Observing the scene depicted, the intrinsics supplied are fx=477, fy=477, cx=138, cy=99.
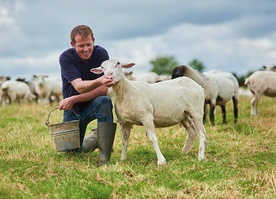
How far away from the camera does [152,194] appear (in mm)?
5234

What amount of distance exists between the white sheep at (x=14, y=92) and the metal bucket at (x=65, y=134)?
55.1 ft

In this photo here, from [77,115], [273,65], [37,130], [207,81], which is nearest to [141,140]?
[77,115]

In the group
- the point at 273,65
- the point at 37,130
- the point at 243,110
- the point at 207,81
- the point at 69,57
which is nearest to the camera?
the point at 69,57

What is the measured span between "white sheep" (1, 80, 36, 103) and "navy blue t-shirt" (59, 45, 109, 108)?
16541mm

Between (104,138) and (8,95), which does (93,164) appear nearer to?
(104,138)

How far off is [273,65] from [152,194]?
19128mm

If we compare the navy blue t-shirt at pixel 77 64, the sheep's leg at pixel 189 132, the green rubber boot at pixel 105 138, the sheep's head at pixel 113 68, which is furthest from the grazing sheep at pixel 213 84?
the sheep's head at pixel 113 68

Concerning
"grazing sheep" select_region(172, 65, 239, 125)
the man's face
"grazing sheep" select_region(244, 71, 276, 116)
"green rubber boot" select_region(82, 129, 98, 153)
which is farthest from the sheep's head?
"grazing sheep" select_region(244, 71, 276, 116)

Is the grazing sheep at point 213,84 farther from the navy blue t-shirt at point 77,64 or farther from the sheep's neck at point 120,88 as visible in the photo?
the sheep's neck at point 120,88

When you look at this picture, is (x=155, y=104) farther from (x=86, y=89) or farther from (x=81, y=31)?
(x=81, y=31)

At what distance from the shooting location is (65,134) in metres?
7.31

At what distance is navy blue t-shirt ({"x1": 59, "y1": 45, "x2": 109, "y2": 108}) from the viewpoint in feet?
24.2

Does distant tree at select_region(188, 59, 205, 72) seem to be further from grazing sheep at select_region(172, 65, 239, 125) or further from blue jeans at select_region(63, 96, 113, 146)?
blue jeans at select_region(63, 96, 113, 146)

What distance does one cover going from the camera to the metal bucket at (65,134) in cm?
727
